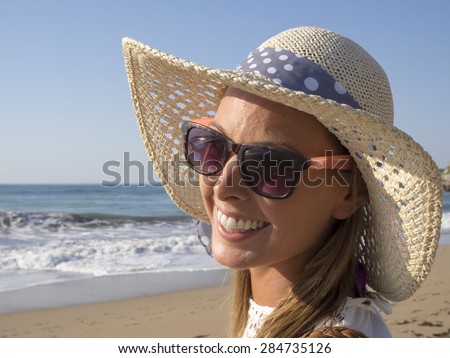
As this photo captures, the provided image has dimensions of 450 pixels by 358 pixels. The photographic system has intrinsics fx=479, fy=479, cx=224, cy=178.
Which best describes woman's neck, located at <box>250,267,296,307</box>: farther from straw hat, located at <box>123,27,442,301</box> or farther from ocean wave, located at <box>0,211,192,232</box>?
ocean wave, located at <box>0,211,192,232</box>

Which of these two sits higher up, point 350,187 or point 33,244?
point 350,187

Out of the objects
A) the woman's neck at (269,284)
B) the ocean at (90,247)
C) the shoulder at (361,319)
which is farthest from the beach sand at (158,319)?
the shoulder at (361,319)

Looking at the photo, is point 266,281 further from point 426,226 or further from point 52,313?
point 52,313

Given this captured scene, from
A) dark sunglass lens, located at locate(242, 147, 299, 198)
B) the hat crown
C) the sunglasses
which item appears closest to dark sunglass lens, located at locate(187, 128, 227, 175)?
the sunglasses

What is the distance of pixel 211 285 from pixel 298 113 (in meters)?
6.09

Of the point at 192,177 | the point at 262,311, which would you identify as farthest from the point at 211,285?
the point at 262,311

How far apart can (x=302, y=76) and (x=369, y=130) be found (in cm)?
28

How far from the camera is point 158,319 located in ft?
19.3

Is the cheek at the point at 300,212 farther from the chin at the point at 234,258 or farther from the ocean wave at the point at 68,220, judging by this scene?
the ocean wave at the point at 68,220

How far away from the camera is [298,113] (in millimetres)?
1533

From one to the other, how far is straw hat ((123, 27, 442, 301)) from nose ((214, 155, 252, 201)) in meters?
0.26

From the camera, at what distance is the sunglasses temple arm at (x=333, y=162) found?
152 cm

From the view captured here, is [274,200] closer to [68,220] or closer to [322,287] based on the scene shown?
[322,287]

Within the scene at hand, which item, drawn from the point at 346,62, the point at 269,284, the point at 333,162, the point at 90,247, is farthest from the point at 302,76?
the point at 90,247
